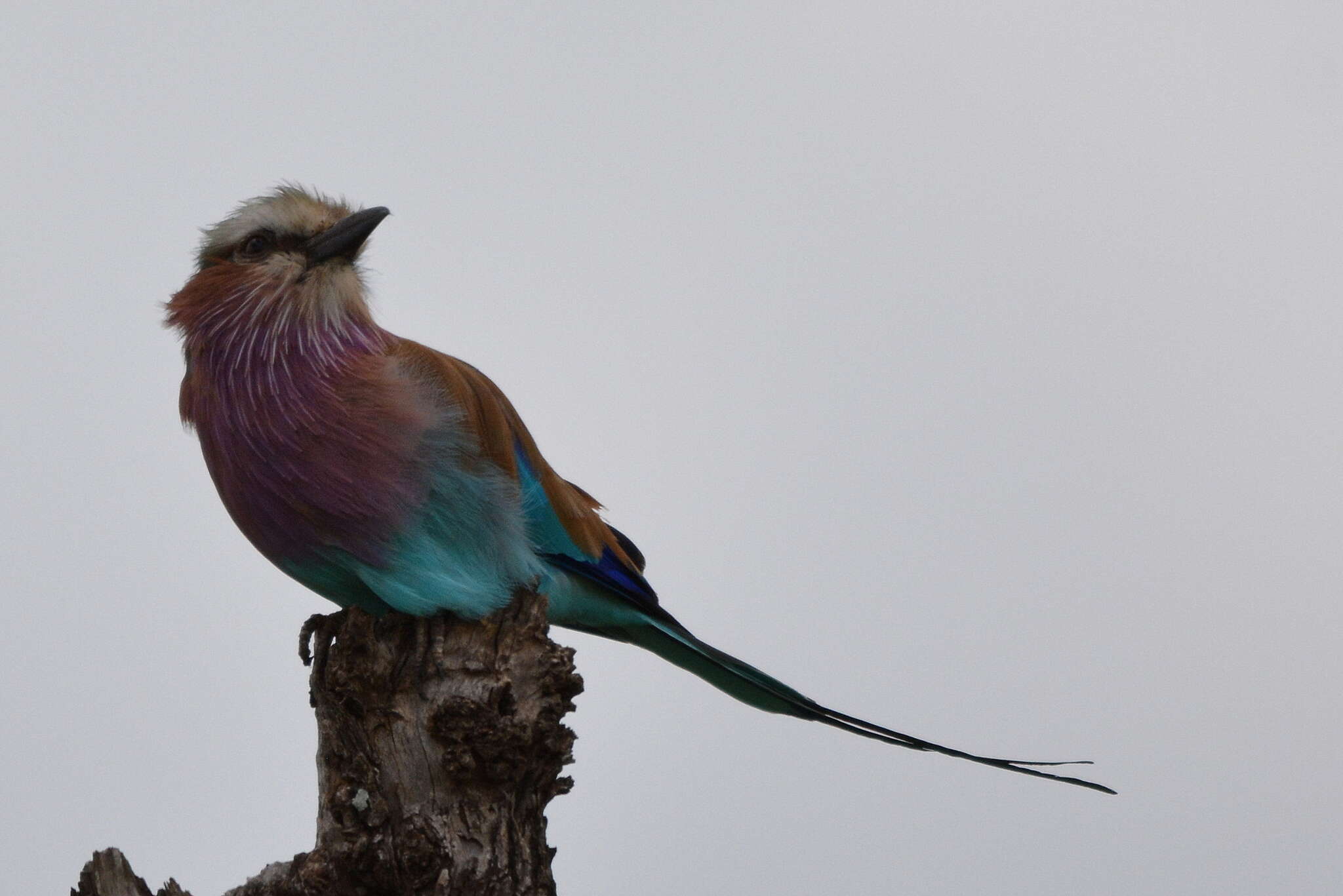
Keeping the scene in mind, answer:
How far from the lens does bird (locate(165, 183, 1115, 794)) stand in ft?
11.9

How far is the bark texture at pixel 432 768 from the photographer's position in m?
3.20

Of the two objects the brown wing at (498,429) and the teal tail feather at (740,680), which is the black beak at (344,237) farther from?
the teal tail feather at (740,680)

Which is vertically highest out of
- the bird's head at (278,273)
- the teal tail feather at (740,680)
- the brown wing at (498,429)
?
the bird's head at (278,273)

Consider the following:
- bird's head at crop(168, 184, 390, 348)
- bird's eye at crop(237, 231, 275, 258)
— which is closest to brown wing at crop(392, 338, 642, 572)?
bird's head at crop(168, 184, 390, 348)

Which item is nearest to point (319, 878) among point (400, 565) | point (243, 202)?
point (400, 565)

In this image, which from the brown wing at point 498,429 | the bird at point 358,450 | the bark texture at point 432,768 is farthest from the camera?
the brown wing at point 498,429

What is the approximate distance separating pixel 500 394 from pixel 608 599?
0.73 meters

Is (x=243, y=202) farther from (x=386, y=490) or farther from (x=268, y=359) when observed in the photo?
(x=386, y=490)

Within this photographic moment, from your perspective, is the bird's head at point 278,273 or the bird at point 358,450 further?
the bird's head at point 278,273

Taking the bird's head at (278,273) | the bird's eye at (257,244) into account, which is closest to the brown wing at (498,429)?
the bird's head at (278,273)

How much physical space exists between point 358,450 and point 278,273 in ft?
2.12

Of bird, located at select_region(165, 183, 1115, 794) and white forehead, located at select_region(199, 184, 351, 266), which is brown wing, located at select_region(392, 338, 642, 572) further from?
white forehead, located at select_region(199, 184, 351, 266)

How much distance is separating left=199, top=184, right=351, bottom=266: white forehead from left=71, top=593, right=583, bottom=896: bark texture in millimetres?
1201

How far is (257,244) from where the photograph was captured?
395 cm
